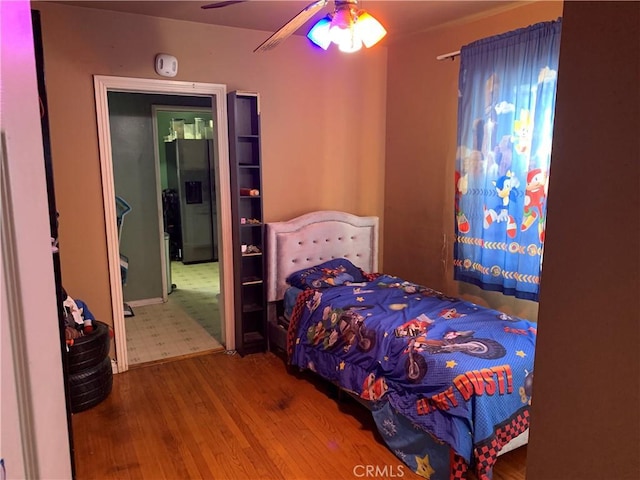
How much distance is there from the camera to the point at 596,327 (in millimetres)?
643

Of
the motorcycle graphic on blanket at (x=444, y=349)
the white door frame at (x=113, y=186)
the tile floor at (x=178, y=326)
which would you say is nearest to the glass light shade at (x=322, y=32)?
the white door frame at (x=113, y=186)

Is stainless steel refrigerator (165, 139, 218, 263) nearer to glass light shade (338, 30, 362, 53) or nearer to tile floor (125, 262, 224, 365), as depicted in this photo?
tile floor (125, 262, 224, 365)

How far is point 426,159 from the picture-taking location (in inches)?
152

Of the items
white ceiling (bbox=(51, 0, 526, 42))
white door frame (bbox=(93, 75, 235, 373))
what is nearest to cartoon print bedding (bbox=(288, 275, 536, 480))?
white door frame (bbox=(93, 75, 235, 373))

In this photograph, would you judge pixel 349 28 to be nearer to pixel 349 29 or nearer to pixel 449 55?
pixel 349 29

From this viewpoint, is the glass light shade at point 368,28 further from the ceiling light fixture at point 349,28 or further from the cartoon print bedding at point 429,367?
the cartoon print bedding at point 429,367

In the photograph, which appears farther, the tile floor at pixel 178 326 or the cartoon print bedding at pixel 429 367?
the tile floor at pixel 178 326

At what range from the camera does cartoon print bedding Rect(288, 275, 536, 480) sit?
2.12m

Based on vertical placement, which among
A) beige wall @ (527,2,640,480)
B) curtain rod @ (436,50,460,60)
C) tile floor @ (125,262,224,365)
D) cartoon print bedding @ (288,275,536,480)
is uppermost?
curtain rod @ (436,50,460,60)

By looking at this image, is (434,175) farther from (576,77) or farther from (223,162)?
(576,77)

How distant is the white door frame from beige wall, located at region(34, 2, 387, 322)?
0.17ft

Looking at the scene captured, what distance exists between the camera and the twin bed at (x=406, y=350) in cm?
213

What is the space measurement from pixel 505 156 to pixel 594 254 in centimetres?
261

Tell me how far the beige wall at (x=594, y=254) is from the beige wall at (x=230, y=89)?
3223 mm
